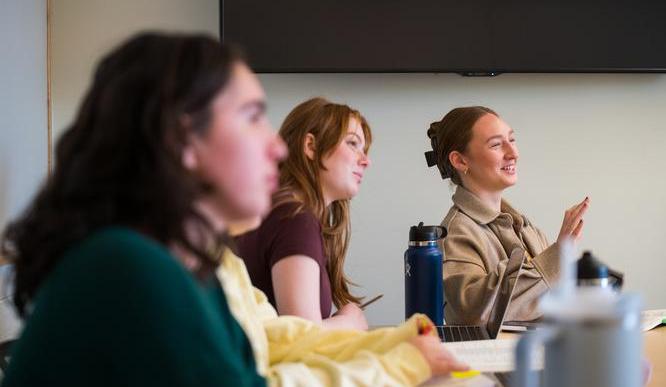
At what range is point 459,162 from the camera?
108 inches

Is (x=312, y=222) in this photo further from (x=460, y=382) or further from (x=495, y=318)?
(x=460, y=382)

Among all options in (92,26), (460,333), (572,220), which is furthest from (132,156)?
(92,26)

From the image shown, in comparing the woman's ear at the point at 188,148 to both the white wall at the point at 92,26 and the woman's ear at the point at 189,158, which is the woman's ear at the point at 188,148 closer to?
the woman's ear at the point at 189,158

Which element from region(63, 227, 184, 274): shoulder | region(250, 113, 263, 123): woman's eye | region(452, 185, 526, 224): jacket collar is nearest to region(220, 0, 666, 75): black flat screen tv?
region(452, 185, 526, 224): jacket collar

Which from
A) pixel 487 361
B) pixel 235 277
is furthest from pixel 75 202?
pixel 487 361

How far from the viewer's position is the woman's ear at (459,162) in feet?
8.92

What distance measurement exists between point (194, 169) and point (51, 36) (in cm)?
292

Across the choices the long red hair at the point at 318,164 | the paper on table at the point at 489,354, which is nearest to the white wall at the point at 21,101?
the long red hair at the point at 318,164

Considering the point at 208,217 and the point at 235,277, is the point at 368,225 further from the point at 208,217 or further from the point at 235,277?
the point at 208,217

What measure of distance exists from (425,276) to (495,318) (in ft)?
0.61

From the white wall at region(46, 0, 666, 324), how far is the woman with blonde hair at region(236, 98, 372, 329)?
1.48 m

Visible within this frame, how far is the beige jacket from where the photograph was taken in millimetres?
2229

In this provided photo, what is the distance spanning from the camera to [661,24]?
373 cm

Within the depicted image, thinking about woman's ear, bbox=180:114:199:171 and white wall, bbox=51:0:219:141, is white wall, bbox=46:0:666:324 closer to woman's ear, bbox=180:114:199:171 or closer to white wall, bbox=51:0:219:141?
white wall, bbox=51:0:219:141
